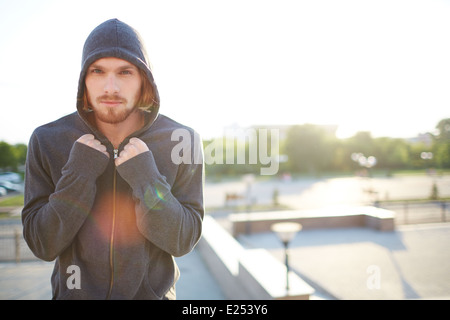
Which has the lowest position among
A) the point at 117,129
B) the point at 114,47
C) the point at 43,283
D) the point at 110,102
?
the point at 43,283

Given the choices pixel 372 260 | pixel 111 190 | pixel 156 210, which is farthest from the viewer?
pixel 372 260

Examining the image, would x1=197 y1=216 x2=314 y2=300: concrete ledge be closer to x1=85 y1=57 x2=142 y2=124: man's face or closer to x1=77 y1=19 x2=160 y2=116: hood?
x1=85 y1=57 x2=142 y2=124: man's face

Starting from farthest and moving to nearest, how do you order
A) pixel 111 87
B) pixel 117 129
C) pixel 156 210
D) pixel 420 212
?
1. pixel 420 212
2. pixel 117 129
3. pixel 111 87
4. pixel 156 210

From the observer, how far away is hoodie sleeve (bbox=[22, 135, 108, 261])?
1.27m

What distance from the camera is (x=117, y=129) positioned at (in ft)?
5.27

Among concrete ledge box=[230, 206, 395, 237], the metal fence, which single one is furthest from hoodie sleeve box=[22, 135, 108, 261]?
concrete ledge box=[230, 206, 395, 237]

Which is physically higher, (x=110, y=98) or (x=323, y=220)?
(x=110, y=98)

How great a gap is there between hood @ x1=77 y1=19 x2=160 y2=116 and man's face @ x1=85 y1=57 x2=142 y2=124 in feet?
0.13

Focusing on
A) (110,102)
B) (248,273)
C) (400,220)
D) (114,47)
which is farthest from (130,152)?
(400,220)

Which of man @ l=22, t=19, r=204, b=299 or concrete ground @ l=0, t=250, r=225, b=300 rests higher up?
man @ l=22, t=19, r=204, b=299

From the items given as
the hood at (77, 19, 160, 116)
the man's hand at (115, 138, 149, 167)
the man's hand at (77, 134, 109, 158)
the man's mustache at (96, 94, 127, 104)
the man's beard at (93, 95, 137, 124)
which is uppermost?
the hood at (77, 19, 160, 116)

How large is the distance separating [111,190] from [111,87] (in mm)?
572

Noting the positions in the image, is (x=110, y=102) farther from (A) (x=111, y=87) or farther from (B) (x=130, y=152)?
(B) (x=130, y=152)

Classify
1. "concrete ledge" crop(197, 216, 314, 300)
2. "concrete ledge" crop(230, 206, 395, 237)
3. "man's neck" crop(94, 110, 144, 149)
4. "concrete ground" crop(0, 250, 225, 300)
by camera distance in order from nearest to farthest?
"man's neck" crop(94, 110, 144, 149) → "concrete ledge" crop(197, 216, 314, 300) → "concrete ground" crop(0, 250, 225, 300) → "concrete ledge" crop(230, 206, 395, 237)
